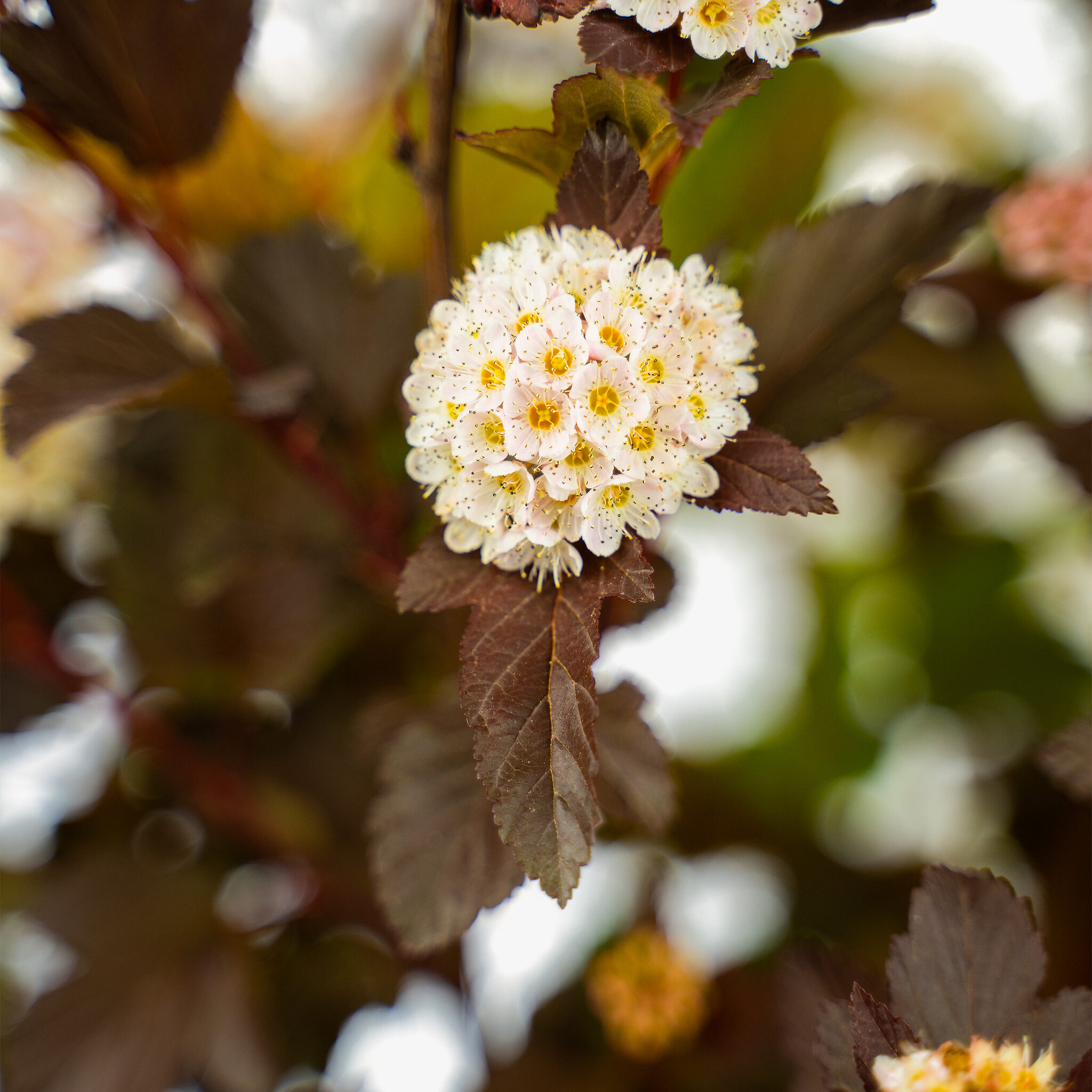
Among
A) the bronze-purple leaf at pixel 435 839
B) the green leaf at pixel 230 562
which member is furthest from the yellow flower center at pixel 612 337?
the green leaf at pixel 230 562

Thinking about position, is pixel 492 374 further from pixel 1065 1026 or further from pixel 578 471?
pixel 1065 1026

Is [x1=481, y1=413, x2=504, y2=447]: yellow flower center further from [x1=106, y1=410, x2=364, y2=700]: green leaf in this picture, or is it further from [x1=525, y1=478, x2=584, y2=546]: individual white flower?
[x1=106, y1=410, x2=364, y2=700]: green leaf

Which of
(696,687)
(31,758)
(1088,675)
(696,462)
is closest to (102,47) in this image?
(696,462)

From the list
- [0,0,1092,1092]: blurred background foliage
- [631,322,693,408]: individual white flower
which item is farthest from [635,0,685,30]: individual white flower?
[0,0,1092,1092]: blurred background foliage

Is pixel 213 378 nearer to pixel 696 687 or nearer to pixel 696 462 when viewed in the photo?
pixel 696 462

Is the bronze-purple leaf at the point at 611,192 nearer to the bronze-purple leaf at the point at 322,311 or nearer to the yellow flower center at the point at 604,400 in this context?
the yellow flower center at the point at 604,400

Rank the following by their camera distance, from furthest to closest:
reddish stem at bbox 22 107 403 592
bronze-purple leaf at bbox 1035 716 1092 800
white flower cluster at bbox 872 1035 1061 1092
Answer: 1. reddish stem at bbox 22 107 403 592
2. bronze-purple leaf at bbox 1035 716 1092 800
3. white flower cluster at bbox 872 1035 1061 1092
